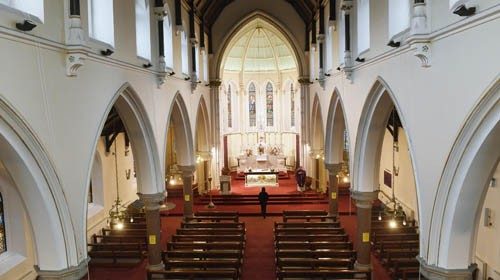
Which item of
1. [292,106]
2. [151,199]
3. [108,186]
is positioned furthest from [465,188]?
[292,106]

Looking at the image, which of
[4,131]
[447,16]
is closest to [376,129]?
[447,16]

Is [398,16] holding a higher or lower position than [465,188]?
higher

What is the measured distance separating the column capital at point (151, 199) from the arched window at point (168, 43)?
465 centimetres

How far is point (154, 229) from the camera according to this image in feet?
45.4

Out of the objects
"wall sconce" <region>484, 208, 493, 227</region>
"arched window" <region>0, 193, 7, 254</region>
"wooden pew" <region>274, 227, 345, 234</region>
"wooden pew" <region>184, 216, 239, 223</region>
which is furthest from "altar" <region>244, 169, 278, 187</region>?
"arched window" <region>0, 193, 7, 254</region>

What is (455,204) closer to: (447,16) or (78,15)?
(447,16)

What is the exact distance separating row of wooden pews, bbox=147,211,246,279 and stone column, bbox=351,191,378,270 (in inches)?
154

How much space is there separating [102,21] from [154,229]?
701 centimetres

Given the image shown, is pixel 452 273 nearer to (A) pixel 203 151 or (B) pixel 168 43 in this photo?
(B) pixel 168 43

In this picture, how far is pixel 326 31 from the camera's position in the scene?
1850 cm

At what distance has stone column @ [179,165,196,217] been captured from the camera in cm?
1892

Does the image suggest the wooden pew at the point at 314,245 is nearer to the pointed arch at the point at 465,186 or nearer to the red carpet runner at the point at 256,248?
the red carpet runner at the point at 256,248

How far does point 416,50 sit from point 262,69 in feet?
84.3

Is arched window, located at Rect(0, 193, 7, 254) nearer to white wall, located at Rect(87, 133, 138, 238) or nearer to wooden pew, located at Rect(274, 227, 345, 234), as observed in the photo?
white wall, located at Rect(87, 133, 138, 238)
